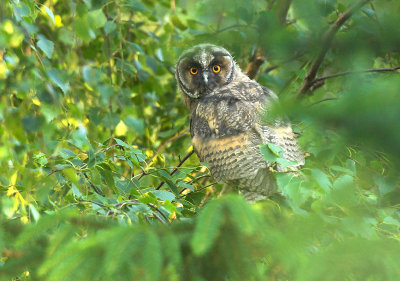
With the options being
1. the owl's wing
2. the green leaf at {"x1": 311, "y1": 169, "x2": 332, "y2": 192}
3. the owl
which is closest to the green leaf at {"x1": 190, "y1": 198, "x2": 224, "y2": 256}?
the green leaf at {"x1": 311, "y1": 169, "x2": 332, "y2": 192}

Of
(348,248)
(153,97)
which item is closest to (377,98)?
(348,248)

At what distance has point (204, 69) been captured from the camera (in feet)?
8.62

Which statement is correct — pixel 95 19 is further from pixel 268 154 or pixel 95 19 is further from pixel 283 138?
pixel 268 154

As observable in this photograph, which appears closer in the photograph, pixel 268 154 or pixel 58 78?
pixel 268 154

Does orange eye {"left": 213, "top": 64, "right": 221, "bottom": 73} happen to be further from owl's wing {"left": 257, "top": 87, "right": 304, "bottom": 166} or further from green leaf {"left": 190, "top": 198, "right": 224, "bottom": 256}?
green leaf {"left": 190, "top": 198, "right": 224, "bottom": 256}

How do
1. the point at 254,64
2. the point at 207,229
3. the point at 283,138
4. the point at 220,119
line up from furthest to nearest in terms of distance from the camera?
the point at 254,64 → the point at 220,119 → the point at 283,138 → the point at 207,229

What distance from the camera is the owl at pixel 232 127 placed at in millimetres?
2150

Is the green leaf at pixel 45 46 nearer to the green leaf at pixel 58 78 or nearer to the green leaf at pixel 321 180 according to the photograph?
the green leaf at pixel 58 78

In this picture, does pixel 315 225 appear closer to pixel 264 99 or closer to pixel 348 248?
pixel 348 248

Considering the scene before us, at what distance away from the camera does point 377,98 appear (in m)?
0.65

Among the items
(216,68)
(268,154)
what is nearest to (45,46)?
(216,68)

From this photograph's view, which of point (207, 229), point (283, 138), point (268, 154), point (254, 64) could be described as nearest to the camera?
point (207, 229)

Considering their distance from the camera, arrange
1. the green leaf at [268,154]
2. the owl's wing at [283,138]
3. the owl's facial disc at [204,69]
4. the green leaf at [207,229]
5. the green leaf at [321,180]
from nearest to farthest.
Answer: the green leaf at [207,229], the green leaf at [321,180], the green leaf at [268,154], the owl's wing at [283,138], the owl's facial disc at [204,69]

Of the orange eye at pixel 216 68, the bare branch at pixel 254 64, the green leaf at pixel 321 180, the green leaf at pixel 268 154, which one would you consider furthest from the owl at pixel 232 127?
the green leaf at pixel 321 180
